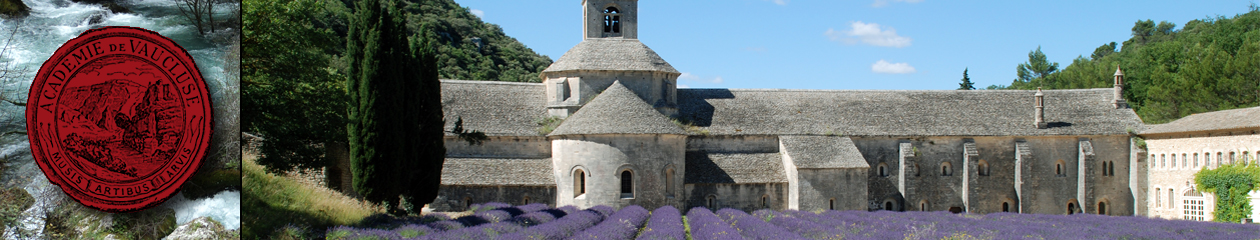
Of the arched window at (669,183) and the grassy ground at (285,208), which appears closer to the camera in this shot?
the grassy ground at (285,208)

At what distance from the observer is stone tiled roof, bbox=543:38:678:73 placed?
3925 centimetres

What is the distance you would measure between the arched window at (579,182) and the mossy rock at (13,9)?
26.1 m

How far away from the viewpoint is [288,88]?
2752 cm

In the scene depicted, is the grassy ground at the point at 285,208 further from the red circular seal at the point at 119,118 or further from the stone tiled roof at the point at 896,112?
the stone tiled roof at the point at 896,112

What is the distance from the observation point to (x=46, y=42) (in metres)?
9.95

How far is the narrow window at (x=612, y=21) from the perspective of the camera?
43125 mm

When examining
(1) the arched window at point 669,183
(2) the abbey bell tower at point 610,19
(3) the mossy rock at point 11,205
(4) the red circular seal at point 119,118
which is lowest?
(1) the arched window at point 669,183

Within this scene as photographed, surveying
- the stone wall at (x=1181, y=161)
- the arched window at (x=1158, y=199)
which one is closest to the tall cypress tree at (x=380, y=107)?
the stone wall at (x=1181, y=161)

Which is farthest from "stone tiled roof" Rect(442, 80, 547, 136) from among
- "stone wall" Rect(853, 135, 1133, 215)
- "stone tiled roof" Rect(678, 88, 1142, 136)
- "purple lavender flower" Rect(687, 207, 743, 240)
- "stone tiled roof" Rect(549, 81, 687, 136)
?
"stone wall" Rect(853, 135, 1133, 215)

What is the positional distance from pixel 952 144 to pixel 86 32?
121 feet

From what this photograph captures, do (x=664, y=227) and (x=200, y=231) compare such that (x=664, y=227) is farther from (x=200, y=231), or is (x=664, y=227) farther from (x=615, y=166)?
(x=200, y=231)

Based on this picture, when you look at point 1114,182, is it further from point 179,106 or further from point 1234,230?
point 179,106

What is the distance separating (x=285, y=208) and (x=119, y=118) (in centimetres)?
962

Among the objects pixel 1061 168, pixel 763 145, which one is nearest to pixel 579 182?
pixel 763 145
